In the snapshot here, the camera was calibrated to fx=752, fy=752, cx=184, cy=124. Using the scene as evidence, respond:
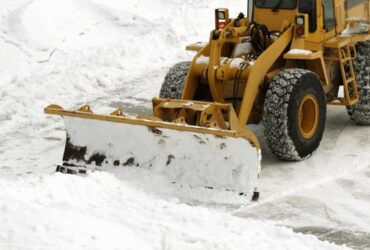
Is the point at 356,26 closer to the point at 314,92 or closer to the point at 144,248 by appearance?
the point at 314,92

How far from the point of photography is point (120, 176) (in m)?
7.41

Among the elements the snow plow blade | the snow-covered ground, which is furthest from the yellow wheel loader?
the snow-covered ground

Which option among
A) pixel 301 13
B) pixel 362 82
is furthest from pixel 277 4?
pixel 362 82

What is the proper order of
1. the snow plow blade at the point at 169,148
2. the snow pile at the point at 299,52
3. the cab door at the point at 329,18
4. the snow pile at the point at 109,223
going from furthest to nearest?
the cab door at the point at 329,18 < the snow pile at the point at 299,52 < the snow plow blade at the point at 169,148 < the snow pile at the point at 109,223

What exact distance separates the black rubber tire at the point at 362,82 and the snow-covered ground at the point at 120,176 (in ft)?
0.70

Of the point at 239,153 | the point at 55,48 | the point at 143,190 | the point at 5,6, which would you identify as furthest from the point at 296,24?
the point at 5,6

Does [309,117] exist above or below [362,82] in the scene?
below

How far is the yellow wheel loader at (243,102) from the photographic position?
23.5ft

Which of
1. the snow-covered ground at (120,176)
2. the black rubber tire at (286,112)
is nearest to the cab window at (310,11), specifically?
the black rubber tire at (286,112)

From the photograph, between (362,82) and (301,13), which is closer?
(301,13)

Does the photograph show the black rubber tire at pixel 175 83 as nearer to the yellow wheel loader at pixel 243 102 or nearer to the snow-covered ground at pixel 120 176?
the yellow wheel loader at pixel 243 102

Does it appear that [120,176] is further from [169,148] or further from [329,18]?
[329,18]

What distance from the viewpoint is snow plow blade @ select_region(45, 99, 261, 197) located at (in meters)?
7.01

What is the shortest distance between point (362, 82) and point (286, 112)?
183 centimetres
